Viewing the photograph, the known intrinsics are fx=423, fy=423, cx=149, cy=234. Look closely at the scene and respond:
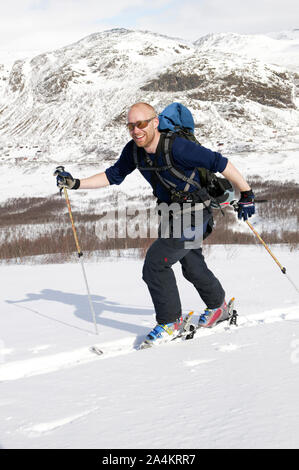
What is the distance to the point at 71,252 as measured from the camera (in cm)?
809

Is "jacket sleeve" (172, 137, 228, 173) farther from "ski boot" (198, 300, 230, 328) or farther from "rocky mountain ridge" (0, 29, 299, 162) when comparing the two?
"rocky mountain ridge" (0, 29, 299, 162)

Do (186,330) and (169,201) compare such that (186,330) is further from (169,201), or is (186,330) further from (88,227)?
(88,227)

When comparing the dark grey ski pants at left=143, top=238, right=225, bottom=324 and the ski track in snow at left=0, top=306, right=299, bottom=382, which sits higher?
the dark grey ski pants at left=143, top=238, right=225, bottom=324

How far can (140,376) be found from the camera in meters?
2.59

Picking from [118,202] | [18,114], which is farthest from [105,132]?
[118,202]

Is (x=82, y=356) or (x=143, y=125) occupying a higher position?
(x=143, y=125)

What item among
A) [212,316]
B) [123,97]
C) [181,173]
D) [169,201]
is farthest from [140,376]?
[123,97]

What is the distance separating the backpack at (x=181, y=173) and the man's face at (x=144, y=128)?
0.31 ft

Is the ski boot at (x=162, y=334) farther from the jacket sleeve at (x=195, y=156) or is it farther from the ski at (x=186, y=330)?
the jacket sleeve at (x=195, y=156)

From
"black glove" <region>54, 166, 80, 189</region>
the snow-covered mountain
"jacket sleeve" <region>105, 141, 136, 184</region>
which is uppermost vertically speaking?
the snow-covered mountain

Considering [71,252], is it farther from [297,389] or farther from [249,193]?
[297,389]

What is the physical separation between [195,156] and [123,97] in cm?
6179

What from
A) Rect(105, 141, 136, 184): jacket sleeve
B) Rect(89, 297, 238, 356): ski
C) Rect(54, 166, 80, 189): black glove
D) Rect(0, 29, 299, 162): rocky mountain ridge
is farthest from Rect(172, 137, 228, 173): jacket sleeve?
Rect(0, 29, 299, 162): rocky mountain ridge

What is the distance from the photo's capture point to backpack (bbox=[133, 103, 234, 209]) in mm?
3041
